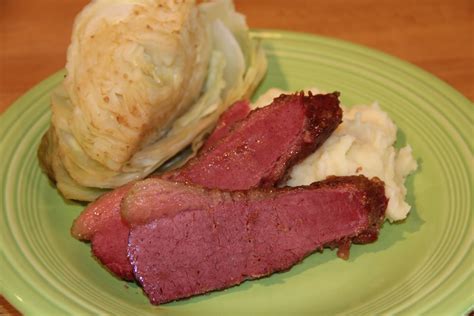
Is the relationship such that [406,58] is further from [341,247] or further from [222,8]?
[341,247]

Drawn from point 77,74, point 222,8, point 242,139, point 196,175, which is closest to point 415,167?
point 242,139

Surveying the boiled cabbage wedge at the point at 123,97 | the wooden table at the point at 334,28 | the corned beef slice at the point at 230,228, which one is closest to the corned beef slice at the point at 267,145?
the corned beef slice at the point at 230,228

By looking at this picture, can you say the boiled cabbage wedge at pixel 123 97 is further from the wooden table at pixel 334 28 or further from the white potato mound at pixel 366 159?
the wooden table at pixel 334 28

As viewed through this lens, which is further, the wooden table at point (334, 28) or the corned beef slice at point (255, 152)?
the wooden table at point (334, 28)

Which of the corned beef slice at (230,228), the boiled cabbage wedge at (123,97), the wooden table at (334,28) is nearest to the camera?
the corned beef slice at (230,228)

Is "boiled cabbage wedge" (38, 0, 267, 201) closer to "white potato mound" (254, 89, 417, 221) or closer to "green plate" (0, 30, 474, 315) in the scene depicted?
"green plate" (0, 30, 474, 315)

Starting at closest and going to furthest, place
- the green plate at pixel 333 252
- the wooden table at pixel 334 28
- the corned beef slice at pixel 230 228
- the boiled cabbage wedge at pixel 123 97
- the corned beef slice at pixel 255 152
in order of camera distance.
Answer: the green plate at pixel 333 252
the corned beef slice at pixel 230 228
the corned beef slice at pixel 255 152
the boiled cabbage wedge at pixel 123 97
the wooden table at pixel 334 28
